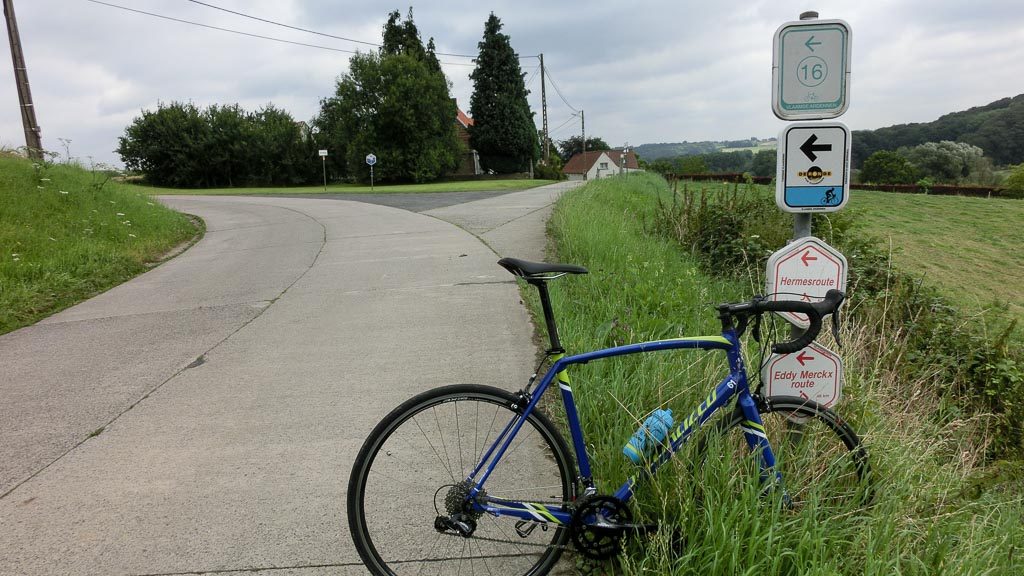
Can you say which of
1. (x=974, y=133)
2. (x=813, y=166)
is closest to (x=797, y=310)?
(x=813, y=166)

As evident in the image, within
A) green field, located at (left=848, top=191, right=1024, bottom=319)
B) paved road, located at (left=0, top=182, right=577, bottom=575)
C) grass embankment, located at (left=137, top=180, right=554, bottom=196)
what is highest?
grass embankment, located at (left=137, top=180, right=554, bottom=196)

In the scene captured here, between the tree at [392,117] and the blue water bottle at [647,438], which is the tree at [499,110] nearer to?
the tree at [392,117]

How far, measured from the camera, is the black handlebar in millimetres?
2207

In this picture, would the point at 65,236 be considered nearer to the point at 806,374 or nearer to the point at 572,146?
the point at 806,374

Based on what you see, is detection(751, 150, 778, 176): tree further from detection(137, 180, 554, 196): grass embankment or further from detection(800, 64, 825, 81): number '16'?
detection(800, 64, 825, 81): number '16'

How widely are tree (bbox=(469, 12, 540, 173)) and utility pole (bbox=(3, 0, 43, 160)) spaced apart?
4679cm

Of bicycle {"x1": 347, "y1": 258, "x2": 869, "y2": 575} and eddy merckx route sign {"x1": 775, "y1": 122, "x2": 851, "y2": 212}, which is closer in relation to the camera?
bicycle {"x1": 347, "y1": 258, "x2": 869, "y2": 575}

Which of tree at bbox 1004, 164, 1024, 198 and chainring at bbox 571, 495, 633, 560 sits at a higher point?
chainring at bbox 571, 495, 633, 560

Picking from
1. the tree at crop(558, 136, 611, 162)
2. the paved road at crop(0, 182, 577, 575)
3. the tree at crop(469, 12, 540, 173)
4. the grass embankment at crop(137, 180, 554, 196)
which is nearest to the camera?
the paved road at crop(0, 182, 577, 575)

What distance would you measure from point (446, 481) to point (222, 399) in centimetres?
208

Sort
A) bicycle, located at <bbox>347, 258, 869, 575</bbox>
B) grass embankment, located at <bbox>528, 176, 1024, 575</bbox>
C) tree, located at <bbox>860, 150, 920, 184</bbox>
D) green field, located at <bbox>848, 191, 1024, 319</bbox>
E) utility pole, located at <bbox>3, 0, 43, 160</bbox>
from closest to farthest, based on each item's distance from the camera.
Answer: grass embankment, located at <bbox>528, 176, 1024, 575</bbox> < bicycle, located at <bbox>347, 258, 869, 575</bbox> < green field, located at <bbox>848, 191, 1024, 319</bbox> < utility pole, located at <bbox>3, 0, 43, 160</bbox> < tree, located at <bbox>860, 150, 920, 184</bbox>

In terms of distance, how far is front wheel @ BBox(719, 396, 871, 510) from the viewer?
2.37m

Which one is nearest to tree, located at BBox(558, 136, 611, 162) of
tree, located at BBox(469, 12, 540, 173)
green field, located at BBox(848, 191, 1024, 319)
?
tree, located at BBox(469, 12, 540, 173)

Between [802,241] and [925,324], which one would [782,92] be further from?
[925,324]
